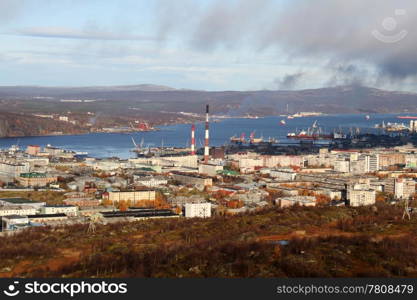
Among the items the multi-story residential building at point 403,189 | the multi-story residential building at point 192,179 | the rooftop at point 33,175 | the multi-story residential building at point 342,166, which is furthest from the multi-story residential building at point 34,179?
the multi-story residential building at point 342,166

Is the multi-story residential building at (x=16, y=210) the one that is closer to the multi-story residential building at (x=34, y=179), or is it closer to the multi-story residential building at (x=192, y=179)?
the multi-story residential building at (x=34, y=179)

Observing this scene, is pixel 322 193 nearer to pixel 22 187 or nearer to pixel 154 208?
pixel 154 208

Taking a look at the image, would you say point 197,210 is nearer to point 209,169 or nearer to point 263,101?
point 209,169

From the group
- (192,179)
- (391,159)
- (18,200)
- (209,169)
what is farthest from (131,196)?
(391,159)

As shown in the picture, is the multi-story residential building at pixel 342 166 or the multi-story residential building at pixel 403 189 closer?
the multi-story residential building at pixel 403 189

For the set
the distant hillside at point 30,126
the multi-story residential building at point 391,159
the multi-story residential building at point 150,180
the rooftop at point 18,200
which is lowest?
the rooftop at point 18,200

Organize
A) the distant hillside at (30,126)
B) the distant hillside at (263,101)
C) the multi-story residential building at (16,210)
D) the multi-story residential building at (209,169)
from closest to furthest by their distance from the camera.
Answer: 1. the multi-story residential building at (16,210)
2. the multi-story residential building at (209,169)
3. the distant hillside at (30,126)
4. the distant hillside at (263,101)

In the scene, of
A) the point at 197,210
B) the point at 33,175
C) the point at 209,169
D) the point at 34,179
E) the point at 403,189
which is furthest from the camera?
the point at 209,169

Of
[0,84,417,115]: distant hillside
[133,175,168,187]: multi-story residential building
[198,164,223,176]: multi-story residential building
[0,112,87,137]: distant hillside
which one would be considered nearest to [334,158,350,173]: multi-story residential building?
[198,164,223,176]: multi-story residential building
